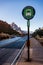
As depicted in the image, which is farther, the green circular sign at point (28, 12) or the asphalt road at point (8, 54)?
the asphalt road at point (8, 54)

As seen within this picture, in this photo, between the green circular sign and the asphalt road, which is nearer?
the green circular sign

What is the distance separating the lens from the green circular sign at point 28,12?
1344cm

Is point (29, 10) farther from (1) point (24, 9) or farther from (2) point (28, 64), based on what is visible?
(2) point (28, 64)

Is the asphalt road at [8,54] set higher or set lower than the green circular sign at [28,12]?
lower

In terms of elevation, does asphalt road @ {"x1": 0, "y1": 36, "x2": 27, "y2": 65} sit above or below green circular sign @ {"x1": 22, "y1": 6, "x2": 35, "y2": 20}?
below

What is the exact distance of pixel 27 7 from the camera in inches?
529

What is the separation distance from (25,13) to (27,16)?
0.86 ft

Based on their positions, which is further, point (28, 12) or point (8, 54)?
point (8, 54)

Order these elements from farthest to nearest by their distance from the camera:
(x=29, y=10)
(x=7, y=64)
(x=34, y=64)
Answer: (x=29, y=10)
(x=7, y=64)
(x=34, y=64)

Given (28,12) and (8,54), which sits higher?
(28,12)

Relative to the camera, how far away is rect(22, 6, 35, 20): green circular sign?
13438mm

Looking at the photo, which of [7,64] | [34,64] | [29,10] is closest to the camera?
[34,64]

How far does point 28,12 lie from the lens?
1341 centimetres

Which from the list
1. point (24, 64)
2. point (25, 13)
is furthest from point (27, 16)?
point (24, 64)
